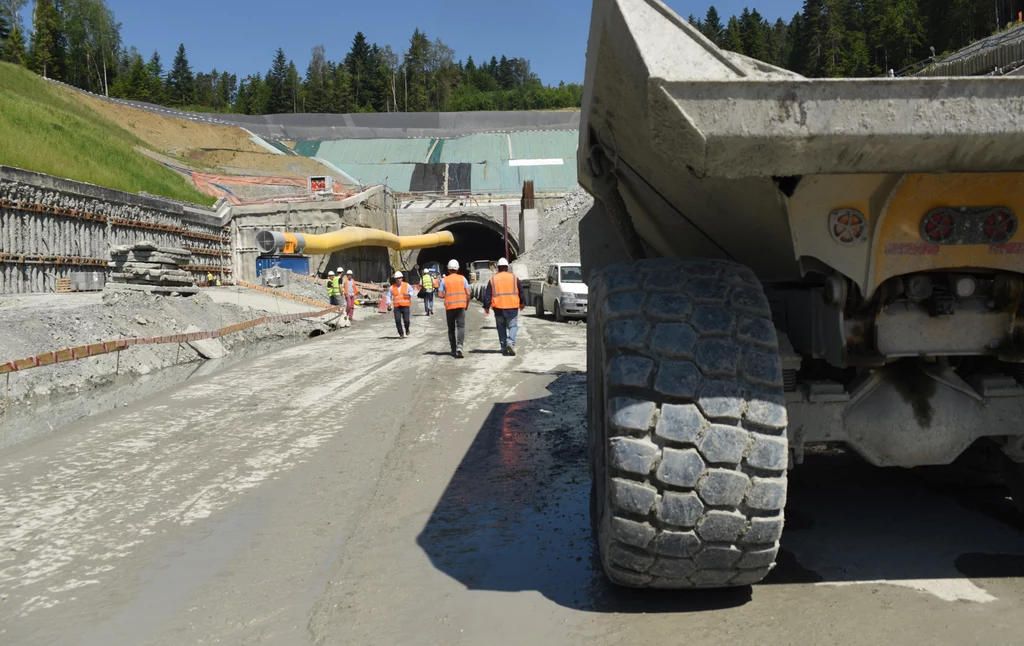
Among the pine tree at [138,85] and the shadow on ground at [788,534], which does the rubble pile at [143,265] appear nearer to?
the shadow on ground at [788,534]

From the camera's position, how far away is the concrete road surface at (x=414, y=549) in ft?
9.46

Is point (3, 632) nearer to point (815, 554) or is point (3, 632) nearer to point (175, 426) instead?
point (815, 554)

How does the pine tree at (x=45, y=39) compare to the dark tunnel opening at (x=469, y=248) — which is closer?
the dark tunnel opening at (x=469, y=248)

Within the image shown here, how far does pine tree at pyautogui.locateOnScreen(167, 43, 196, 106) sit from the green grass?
234ft

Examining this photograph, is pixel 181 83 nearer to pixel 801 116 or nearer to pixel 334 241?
pixel 334 241

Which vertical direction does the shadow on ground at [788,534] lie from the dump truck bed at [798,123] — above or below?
below

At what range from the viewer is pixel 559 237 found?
37906mm

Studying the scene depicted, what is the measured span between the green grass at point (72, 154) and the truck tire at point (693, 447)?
847 inches

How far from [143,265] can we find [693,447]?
1485 centimetres

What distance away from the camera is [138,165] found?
33.3 meters

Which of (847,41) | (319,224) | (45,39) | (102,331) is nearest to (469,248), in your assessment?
(319,224)

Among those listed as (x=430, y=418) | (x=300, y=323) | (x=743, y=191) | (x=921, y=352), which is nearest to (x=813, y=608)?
(x=921, y=352)

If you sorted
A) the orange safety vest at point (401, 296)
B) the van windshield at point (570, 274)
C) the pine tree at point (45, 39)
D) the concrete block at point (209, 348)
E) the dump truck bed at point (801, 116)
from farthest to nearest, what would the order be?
the pine tree at point (45, 39)
the van windshield at point (570, 274)
the orange safety vest at point (401, 296)
the concrete block at point (209, 348)
the dump truck bed at point (801, 116)

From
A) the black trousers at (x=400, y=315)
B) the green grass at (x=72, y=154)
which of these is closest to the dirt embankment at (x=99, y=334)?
the black trousers at (x=400, y=315)
